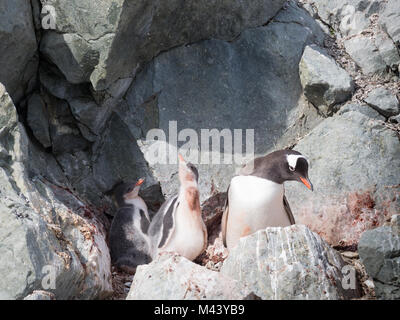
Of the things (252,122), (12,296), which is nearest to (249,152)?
(252,122)

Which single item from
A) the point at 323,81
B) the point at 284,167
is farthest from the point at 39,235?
the point at 323,81

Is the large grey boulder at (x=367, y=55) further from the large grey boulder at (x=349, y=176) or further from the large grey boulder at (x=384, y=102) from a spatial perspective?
the large grey boulder at (x=349, y=176)

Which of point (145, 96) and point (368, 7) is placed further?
point (368, 7)

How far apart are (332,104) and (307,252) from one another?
2304 millimetres

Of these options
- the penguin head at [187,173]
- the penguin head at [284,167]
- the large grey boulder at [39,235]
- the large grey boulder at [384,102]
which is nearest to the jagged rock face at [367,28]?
the large grey boulder at [384,102]

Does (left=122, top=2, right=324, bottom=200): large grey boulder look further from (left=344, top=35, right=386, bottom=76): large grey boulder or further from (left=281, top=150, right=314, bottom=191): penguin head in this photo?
(left=281, top=150, right=314, bottom=191): penguin head

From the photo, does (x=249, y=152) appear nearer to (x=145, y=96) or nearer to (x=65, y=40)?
(x=145, y=96)

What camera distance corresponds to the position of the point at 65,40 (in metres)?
5.12

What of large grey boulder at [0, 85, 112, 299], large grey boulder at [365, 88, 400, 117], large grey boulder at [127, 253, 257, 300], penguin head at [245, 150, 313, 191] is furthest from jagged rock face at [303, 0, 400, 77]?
large grey boulder at [127, 253, 257, 300]

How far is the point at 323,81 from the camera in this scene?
5613mm

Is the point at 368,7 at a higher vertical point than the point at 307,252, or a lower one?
higher

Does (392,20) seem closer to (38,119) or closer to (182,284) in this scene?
(38,119)

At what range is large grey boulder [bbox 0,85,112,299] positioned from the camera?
3414mm

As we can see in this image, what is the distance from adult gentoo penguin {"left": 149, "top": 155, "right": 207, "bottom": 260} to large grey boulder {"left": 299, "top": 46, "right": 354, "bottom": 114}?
1570 mm
